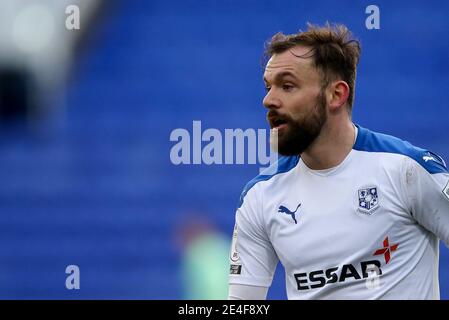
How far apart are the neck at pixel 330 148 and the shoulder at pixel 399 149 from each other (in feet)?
0.15

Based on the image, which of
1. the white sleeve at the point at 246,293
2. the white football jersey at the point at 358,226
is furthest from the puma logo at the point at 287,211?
the white sleeve at the point at 246,293

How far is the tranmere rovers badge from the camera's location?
2.86 metres

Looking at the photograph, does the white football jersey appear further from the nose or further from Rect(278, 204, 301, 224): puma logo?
the nose

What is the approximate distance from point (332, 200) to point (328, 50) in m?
0.57

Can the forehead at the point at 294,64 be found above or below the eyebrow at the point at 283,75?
above

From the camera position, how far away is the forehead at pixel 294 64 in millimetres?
2949

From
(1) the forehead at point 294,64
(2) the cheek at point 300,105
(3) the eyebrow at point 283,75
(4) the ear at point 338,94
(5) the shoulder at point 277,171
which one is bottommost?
(5) the shoulder at point 277,171

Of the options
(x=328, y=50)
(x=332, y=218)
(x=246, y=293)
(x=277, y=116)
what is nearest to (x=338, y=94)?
(x=328, y=50)

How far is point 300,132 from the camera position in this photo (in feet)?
9.61

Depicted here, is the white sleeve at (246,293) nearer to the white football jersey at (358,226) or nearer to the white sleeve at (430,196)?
the white football jersey at (358,226)

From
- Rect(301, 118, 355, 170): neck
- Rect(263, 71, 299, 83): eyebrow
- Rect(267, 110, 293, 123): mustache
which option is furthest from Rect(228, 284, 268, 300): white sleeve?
Rect(263, 71, 299, 83): eyebrow

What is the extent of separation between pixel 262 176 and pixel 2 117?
95.9 inches

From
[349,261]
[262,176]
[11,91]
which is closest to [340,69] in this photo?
[262,176]
